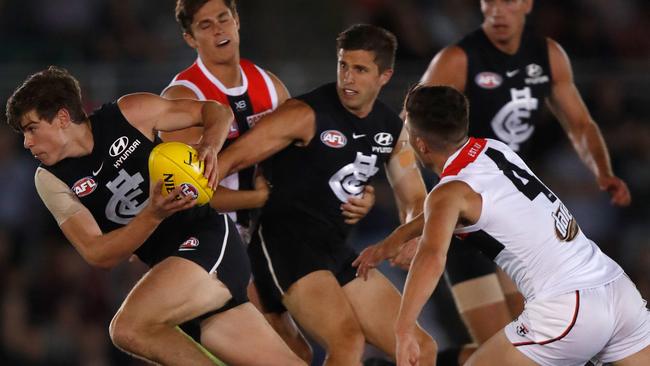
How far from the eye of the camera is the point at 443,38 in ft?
39.7

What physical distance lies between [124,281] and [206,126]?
17.1 ft

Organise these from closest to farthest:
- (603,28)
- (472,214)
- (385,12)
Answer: (472,214) → (385,12) → (603,28)

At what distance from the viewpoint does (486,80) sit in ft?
24.9

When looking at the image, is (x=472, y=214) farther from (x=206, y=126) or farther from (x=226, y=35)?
(x=226, y=35)

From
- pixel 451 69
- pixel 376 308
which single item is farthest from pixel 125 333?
pixel 451 69

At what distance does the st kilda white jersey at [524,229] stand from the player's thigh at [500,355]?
0.27m

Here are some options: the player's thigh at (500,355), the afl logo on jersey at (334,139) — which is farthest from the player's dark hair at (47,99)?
the player's thigh at (500,355)

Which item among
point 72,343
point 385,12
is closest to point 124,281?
point 72,343

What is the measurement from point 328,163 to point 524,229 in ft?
4.78

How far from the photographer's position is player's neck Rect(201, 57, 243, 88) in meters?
6.90

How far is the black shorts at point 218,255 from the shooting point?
5914 millimetres

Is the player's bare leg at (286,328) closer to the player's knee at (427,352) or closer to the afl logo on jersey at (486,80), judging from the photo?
the player's knee at (427,352)

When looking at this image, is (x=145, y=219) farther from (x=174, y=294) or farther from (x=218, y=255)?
(x=218, y=255)

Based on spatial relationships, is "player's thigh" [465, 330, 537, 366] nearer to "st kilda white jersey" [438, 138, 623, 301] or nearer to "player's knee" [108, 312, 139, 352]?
"st kilda white jersey" [438, 138, 623, 301]
